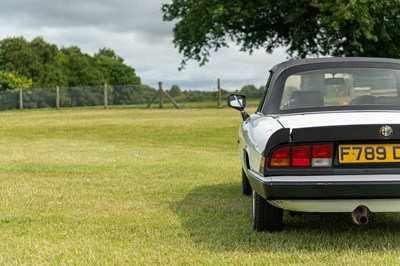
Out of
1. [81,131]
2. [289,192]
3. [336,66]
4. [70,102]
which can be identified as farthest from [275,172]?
[70,102]

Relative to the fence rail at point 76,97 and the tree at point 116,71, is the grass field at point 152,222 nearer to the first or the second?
the fence rail at point 76,97

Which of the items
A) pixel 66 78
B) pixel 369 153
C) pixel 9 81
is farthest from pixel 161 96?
pixel 66 78

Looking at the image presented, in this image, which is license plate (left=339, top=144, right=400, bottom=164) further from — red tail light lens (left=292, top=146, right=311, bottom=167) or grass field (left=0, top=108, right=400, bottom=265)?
A: grass field (left=0, top=108, right=400, bottom=265)

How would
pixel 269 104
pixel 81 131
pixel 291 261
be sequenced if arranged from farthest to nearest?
1. pixel 81 131
2. pixel 269 104
3. pixel 291 261

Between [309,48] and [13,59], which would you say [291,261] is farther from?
[13,59]

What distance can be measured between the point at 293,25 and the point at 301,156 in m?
24.2

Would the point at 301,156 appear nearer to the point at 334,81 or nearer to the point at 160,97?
the point at 334,81

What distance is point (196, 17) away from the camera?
27.9m

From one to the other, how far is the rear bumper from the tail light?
0.10 meters

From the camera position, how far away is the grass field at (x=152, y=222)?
4605 millimetres

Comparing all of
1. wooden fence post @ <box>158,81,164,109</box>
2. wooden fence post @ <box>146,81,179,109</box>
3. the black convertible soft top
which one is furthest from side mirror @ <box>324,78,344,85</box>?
wooden fence post @ <box>158,81,164,109</box>

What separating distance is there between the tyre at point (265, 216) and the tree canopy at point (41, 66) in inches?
2617

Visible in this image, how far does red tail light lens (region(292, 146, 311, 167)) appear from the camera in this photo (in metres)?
4.69

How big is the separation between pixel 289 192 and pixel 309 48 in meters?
25.9
